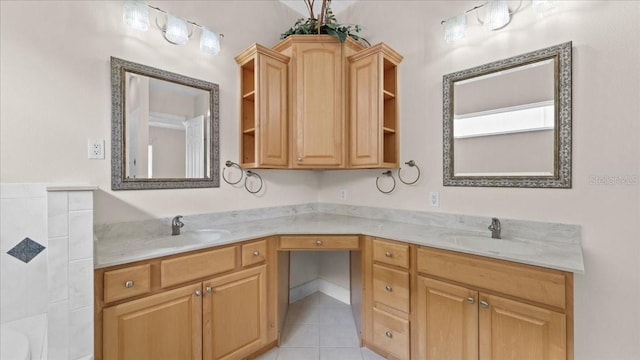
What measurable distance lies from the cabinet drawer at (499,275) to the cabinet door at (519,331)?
0.06 metres

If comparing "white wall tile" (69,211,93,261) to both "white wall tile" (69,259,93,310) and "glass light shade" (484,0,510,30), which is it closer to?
"white wall tile" (69,259,93,310)

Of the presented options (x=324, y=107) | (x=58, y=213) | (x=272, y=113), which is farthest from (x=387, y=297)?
(x=58, y=213)

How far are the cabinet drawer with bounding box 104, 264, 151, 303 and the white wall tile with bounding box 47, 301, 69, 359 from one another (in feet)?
0.48

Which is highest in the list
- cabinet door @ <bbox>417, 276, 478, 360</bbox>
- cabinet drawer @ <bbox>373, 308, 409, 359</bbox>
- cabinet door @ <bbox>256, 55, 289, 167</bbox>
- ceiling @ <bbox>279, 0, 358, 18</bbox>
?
ceiling @ <bbox>279, 0, 358, 18</bbox>

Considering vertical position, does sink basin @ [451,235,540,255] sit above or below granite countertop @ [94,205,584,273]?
below

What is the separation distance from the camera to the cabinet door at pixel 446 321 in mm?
1436

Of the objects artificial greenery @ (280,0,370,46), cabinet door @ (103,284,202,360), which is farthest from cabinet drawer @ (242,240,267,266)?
artificial greenery @ (280,0,370,46)

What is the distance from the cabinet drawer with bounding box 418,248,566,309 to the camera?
1.21m

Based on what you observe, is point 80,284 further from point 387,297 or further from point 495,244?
point 495,244

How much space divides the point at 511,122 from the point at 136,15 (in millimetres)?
2463

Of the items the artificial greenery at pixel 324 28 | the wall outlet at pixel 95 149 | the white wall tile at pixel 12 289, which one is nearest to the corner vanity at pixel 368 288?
the white wall tile at pixel 12 289

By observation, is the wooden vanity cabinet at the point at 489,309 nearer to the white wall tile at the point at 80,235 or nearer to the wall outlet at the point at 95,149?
the white wall tile at the point at 80,235

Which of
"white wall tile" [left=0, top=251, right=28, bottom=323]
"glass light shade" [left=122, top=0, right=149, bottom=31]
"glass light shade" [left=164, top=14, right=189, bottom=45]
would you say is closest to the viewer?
"white wall tile" [left=0, top=251, right=28, bottom=323]

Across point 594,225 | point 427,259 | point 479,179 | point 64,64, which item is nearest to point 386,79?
point 479,179
